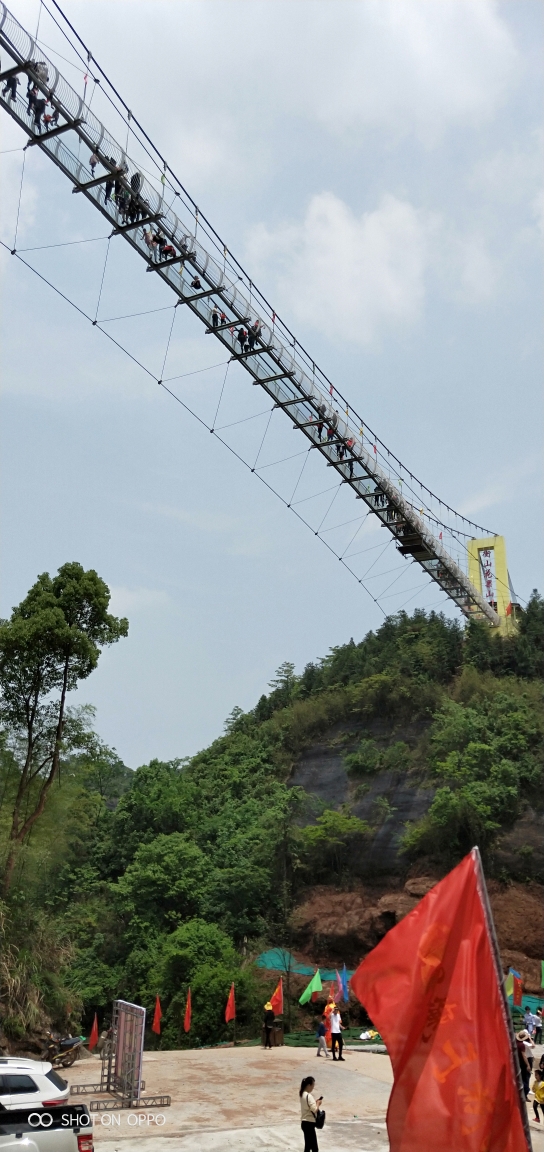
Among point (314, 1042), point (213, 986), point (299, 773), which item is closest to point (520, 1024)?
point (314, 1042)

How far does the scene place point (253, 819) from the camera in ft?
132

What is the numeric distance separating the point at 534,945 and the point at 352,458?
63.6 feet

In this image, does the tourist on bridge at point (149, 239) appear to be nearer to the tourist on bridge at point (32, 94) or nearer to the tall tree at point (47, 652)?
the tourist on bridge at point (32, 94)

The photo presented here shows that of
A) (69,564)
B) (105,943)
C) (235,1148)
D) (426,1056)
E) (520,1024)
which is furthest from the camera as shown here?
(105,943)

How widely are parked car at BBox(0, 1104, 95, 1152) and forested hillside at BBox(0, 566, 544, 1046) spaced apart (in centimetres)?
1397

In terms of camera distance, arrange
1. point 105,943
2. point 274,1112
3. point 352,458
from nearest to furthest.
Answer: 1. point 274,1112
2. point 352,458
3. point 105,943

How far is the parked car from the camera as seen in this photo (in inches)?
276

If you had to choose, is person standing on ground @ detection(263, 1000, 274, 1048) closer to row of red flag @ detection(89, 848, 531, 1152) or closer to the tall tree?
the tall tree

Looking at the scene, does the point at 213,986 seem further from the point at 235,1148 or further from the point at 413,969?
the point at 413,969

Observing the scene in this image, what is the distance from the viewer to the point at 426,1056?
478 centimetres

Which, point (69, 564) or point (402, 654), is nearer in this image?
point (69, 564)

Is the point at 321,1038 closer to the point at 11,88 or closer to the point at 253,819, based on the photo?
the point at 11,88

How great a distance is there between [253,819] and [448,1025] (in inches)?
1438

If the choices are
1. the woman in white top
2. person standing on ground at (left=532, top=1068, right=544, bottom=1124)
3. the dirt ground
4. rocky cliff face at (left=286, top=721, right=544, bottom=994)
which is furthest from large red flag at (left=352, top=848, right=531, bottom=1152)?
rocky cliff face at (left=286, top=721, right=544, bottom=994)
